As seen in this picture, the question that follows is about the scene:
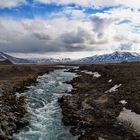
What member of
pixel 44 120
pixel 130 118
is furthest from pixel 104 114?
pixel 44 120

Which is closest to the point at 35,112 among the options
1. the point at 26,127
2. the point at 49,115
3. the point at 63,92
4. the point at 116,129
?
the point at 49,115

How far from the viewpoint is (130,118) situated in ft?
145

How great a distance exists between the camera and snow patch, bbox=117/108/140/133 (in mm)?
40541

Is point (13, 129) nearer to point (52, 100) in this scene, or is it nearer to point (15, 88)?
point (52, 100)

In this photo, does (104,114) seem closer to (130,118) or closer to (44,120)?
(130,118)

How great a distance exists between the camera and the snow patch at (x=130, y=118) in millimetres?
40541

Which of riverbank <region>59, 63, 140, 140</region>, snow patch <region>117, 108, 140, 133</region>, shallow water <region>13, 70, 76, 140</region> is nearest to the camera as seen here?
riverbank <region>59, 63, 140, 140</region>

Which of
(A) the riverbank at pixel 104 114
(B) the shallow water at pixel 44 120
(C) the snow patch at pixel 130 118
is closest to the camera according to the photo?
(A) the riverbank at pixel 104 114

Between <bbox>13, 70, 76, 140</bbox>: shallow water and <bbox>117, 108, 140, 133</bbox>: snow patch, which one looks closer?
<bbox>13, 70, 76, 140</bbox>: shallow water

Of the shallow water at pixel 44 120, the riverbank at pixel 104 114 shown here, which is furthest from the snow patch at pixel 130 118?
the shallow water at pixel 44 120

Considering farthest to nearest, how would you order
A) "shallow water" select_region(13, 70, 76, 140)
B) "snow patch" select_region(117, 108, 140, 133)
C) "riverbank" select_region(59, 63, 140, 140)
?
"snow patch" select_region(117, 108, 140, 133) < "shallow water" select_region(13, 70, 76, 140) < "riverbank" select_region(59, 63, 140, 140)

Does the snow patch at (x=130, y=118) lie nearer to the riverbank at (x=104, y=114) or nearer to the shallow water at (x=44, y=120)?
the riverbank at (x=104, y=114)

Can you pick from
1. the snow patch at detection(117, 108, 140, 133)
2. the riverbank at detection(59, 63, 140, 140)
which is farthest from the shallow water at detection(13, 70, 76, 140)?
the snow patch at detection(117, 108, 140, 133)

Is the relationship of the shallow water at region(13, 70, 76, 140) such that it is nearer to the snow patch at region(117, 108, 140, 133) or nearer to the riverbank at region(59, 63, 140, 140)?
the riverbank at region(59, 63, 140, 140)
